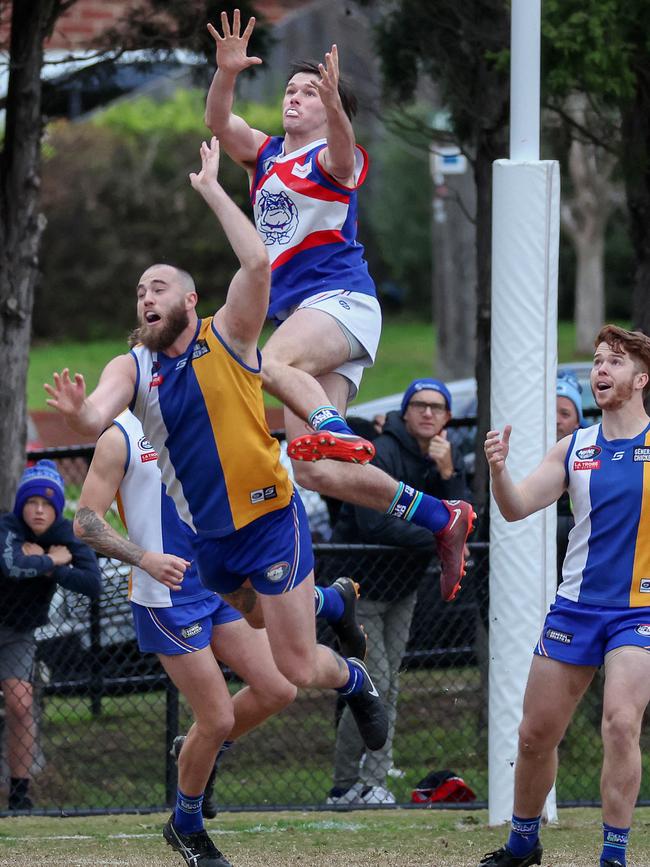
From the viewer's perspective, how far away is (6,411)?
890 cm

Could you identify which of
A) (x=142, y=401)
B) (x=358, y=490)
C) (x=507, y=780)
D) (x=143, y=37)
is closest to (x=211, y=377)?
(x=142, y=401)

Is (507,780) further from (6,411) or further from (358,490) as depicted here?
(6,411)

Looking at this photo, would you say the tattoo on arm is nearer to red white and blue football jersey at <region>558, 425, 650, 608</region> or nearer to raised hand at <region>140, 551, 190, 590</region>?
raised hand at <region>140, 551, 190, 590</region>

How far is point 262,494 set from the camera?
224 inches

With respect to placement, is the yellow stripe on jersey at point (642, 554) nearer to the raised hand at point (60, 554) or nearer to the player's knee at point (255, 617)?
the player's knee at point (255, 617)

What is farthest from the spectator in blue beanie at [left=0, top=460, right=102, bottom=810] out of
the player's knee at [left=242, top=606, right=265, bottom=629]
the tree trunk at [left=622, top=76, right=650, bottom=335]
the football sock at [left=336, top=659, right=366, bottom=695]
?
the tree trunk at [left=622, top=76, right=650, bottom=335]

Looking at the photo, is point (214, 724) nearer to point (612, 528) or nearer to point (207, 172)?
point (612, 528)

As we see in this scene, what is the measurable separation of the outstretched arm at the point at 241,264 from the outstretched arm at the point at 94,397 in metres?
0.43

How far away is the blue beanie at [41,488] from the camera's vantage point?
25.0 feet

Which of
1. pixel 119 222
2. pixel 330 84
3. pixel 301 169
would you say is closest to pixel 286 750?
pixel 301 169

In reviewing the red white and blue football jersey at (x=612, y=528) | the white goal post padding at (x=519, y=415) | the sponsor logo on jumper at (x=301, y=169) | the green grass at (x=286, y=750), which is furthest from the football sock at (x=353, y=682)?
→ the sponsor logo on jumper at (x=301, y=169)

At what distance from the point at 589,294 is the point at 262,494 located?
21.5 m

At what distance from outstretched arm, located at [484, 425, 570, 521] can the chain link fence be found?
6.49ft

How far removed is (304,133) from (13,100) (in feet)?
11.1
